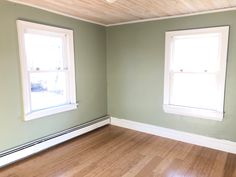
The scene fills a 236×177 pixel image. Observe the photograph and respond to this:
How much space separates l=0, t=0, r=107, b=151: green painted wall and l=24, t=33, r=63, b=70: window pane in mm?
233

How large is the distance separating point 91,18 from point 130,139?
8.10 ft

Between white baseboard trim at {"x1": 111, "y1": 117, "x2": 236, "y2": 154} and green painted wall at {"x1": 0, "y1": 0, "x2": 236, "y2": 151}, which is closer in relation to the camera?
green painted wall at {"x1": 0, "y1": 0, "x2": 236, "y2": 151}

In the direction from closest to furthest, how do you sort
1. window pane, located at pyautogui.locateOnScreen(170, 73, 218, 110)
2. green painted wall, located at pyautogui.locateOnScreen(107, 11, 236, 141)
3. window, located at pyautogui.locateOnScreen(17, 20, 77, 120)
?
window, located at pyautogui.locateOnScreen(17, 20, 77, 120) → green painted wall, located at pyautogui.locateOnScreen(107, 11, 236, 141) → window pane, located at pyautogui.locateOnScreen(170, 73, 218, 110)

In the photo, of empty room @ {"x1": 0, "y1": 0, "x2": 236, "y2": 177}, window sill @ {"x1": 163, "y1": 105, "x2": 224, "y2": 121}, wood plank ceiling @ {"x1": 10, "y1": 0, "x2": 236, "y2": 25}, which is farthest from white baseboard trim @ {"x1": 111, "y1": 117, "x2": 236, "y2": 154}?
wood plank ceiling @ {"x1": 10, "y1": 0, "x2": 236, "y2": 25}

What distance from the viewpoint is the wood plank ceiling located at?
103 inches

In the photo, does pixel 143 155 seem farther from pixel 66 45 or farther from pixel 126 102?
pixel 66 45

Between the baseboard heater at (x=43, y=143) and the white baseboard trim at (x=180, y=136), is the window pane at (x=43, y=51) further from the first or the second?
the white baseboard trim at (x=180, y=136)

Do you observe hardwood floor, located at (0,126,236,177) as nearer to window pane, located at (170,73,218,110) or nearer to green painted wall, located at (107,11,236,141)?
green painted wall, located at (107,11,236,141)

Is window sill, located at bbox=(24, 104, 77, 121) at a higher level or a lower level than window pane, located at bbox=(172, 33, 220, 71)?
lower

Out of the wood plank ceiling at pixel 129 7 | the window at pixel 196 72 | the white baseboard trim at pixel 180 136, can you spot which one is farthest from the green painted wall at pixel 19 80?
the window at pixel 196 72

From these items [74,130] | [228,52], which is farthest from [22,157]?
[228,52]

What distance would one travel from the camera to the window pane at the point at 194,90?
322 cm

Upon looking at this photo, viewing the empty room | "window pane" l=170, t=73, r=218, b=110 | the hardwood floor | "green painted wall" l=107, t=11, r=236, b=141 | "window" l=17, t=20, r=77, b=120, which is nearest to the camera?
the hardwood floor

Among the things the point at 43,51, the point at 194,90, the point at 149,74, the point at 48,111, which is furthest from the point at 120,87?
the point at 43,51
